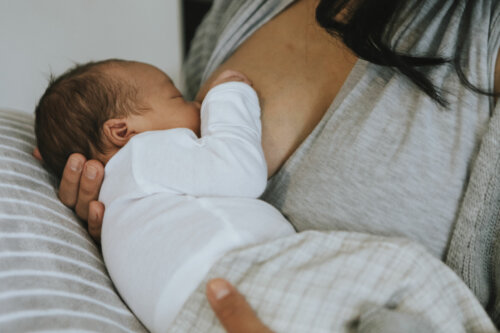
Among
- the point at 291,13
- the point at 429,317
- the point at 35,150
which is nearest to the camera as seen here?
the point at 429,317

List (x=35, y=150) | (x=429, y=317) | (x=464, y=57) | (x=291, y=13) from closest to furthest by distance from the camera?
1. (x=429, y=317)
2. (x=464, y=57)
3. (x=35, y=150)
4. (x=291, y=13)

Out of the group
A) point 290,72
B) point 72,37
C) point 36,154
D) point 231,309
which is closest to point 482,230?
point 231,309

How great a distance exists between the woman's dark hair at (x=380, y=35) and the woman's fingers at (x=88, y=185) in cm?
47

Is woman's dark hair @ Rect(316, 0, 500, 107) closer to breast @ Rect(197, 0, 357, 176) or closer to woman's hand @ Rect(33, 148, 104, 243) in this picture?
breast @ Rect(197, 0, 357, 176)

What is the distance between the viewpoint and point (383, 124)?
0.67 metres

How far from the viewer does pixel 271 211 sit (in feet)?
2.18

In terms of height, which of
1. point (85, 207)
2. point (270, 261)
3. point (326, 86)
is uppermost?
point (326, 86)

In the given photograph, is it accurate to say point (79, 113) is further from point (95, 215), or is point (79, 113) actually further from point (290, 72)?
point (290, 72)

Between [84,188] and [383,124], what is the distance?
0.51 m

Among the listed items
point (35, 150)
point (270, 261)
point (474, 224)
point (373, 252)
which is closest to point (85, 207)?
point (35, 150)

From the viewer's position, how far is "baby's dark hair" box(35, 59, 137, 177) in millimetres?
734

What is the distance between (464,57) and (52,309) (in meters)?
0.70

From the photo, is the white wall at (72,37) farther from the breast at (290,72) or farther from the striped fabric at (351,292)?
the striped fabric at (351,292)

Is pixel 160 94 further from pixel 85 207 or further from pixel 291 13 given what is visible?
pixel 291 13
